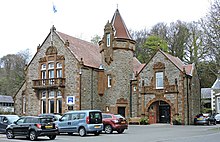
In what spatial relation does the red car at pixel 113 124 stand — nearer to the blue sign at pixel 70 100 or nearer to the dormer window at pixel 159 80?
the blue sign at pixel 70 100

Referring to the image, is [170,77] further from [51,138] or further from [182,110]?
[51,138]

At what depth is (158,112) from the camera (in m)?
42.3

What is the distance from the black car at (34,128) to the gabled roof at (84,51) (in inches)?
795

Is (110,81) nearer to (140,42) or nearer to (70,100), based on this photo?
(70,100)

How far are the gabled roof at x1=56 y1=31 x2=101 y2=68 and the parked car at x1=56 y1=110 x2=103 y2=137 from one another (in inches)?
678

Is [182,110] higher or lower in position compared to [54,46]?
lower

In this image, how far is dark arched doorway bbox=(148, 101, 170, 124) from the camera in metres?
41.8

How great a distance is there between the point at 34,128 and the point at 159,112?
23.0m

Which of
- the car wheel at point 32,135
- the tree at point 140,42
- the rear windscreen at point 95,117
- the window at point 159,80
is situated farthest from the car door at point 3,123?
the tree at point 140,42

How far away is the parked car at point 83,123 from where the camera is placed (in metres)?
24.8

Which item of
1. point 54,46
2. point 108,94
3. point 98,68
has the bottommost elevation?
point 108,94

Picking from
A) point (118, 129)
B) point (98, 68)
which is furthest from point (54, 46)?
point (118, 129)

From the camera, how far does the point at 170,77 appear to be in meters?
41.0

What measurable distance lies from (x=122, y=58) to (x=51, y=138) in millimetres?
22720
